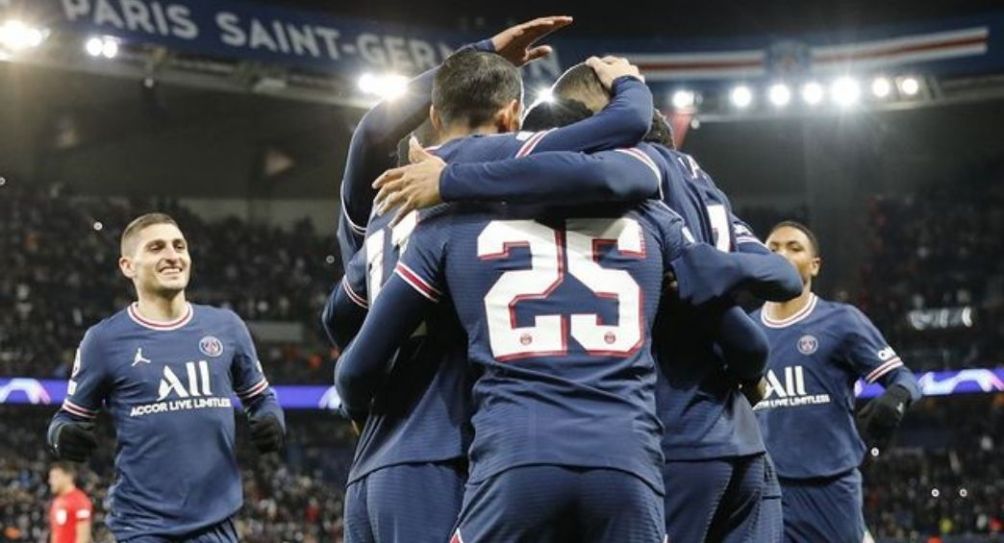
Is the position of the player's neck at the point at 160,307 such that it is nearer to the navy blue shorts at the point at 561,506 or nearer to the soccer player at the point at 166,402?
the soccer player at the point at 166,402

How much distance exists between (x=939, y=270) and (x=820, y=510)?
28.2 metres

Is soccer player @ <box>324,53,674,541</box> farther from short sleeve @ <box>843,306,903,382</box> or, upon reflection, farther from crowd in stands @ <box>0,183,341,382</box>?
crowd in stands @ <box>0,183,341,382</box>

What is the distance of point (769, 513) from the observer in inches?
178

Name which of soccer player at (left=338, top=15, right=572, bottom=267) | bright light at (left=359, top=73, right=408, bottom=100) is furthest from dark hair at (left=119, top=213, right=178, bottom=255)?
bright light at (left=359, top=73, right=408, bottom=100)

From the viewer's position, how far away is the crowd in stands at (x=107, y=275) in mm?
27641

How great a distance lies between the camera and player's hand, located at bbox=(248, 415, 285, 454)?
670 centimetres

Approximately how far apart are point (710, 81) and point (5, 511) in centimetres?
1593

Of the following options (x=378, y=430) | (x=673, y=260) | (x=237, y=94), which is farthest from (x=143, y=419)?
(x=237, y=94)

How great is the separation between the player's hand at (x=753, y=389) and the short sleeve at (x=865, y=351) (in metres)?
2.74

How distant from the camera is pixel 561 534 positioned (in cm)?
347

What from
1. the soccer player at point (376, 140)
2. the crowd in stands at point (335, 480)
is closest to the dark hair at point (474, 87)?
the soccer player at point (376, 140)

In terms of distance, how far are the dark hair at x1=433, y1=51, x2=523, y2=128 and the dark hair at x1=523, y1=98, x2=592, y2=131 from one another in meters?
0.34

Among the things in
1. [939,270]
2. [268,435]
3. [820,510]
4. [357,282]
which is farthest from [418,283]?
[939,270]

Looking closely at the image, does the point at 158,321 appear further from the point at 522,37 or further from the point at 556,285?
the point at 556,285
